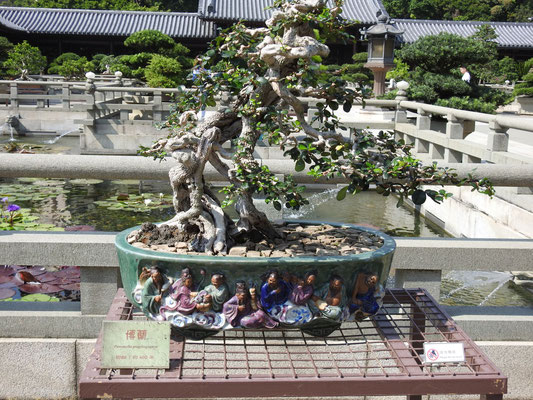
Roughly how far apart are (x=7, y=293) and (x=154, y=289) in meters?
2.80

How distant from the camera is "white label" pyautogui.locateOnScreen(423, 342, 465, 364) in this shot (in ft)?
5.43

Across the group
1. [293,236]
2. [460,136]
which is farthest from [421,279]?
[460,136]

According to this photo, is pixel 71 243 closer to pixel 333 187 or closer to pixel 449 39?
pixel 333 187

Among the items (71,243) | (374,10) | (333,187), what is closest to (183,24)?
(374,10)

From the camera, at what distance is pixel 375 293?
177cm

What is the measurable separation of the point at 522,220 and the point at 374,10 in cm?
2508

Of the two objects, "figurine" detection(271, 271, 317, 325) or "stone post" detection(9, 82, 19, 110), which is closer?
"figurine" detection(271, 271, 317, 325)

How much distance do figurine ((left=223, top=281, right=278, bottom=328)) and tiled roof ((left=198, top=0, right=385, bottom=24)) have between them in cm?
2501

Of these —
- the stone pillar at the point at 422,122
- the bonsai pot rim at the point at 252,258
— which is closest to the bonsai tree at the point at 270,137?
the bonsai pot rim at the point at 252,258

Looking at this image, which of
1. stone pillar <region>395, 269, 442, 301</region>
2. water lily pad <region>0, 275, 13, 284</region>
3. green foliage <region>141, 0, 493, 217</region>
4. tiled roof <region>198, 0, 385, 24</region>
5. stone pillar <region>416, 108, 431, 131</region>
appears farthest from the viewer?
tiled roof <region>198, 0, 385, 24</region>

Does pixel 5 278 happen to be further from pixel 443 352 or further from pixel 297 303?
pixel 443 352

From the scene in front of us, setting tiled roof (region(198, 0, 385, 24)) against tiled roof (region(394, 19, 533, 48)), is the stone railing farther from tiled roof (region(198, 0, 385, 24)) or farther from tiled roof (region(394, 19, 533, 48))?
tiled roof (region(394, 19, 533, 48))

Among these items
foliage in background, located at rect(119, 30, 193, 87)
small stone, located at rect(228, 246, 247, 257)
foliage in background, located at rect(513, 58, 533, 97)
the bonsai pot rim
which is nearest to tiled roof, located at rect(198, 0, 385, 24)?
foliage in background, located at rect(119, 30, 193, 87)

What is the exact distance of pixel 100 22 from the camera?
1110 inches
